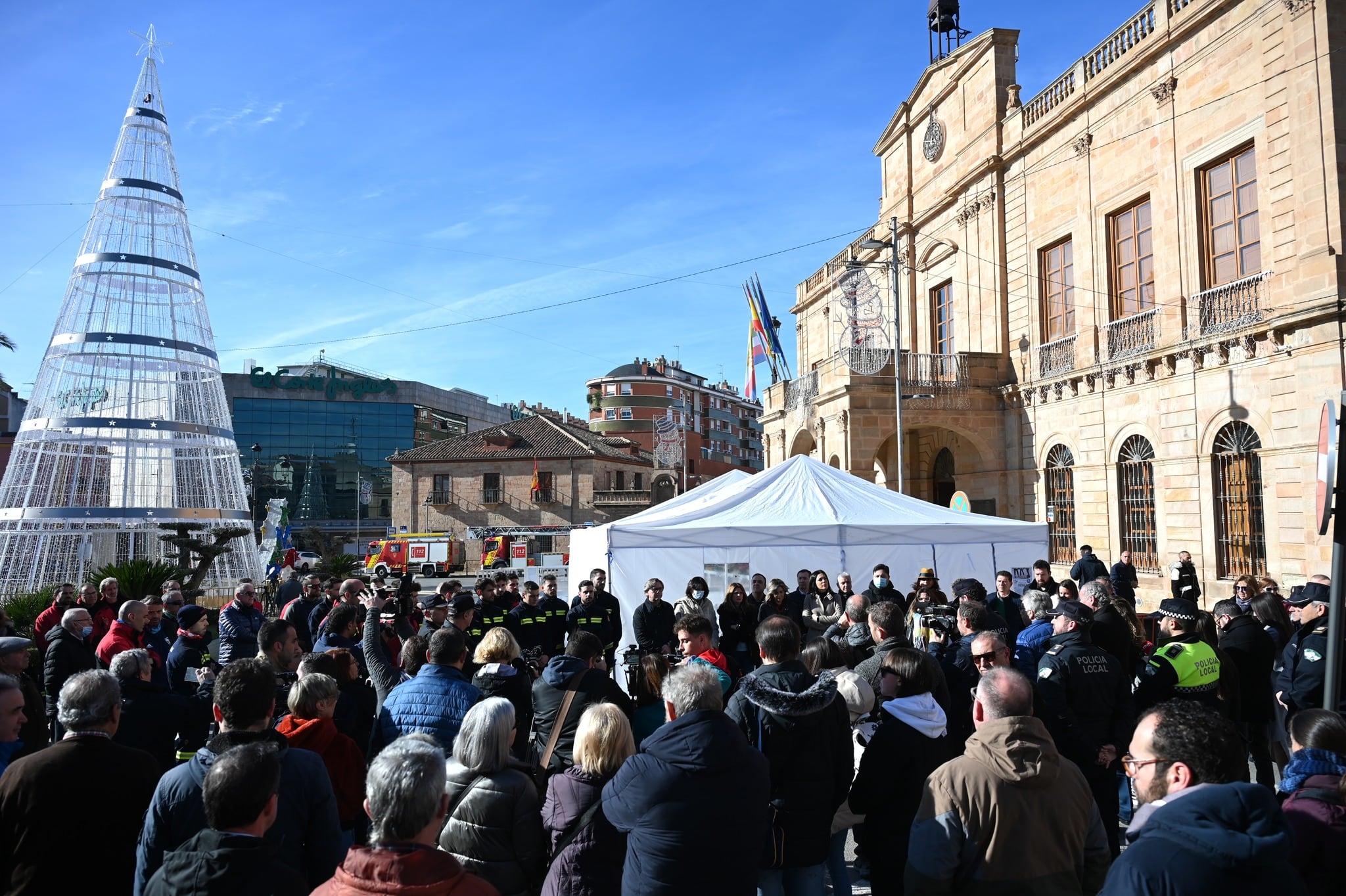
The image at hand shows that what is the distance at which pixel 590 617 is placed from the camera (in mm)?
9555

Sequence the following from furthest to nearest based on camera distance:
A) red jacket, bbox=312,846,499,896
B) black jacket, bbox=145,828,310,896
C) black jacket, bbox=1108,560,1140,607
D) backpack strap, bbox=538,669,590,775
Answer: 1. black jacket, bbox=1108,560,1140,607
2. backpack strap, bbox=538,669,590,775
3. black jacket, bbox=145,828,310,896
4. red jacket, bbox=312,846,499,896

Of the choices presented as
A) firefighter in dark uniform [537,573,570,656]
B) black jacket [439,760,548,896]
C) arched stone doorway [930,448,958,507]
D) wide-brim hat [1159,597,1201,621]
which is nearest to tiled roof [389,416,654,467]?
arched stone doorway [930,448,958,507]

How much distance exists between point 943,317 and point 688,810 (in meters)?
24.7

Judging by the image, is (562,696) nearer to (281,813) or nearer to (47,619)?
(281,813)

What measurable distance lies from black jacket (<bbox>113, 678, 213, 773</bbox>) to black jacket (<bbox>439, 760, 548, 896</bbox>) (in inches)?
83.9

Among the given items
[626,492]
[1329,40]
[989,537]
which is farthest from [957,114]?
[626,492]

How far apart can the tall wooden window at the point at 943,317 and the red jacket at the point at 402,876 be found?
81.5ft

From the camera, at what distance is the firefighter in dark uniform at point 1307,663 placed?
5.45 metres

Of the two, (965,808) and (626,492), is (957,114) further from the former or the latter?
(626,492)

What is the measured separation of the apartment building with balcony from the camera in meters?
73.1

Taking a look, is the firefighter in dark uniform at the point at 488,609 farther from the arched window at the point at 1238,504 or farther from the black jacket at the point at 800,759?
the arched window at the point at 1238,504

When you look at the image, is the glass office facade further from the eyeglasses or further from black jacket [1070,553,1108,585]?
the eyeglasses

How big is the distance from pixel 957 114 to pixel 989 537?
639 inches

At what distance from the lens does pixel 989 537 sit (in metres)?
12.3
